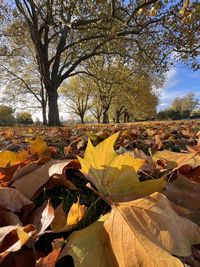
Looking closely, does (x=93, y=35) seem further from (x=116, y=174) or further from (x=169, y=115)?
(x=169, y=115)

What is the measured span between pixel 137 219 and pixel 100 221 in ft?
0.36

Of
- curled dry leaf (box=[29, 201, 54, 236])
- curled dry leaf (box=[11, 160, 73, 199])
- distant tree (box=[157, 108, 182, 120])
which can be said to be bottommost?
distant tree (box=[157, 108, 182, 120])

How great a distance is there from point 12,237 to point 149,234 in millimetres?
285

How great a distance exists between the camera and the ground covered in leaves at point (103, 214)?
0.54 metres

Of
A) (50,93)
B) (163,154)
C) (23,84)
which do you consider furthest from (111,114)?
(163,154)

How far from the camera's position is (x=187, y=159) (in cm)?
106

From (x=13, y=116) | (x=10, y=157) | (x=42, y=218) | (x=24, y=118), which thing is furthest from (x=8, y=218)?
(x=13, y=116)

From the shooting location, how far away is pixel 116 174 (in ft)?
2.48

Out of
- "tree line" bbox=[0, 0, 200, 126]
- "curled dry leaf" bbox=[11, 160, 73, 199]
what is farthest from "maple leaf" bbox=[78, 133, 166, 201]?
"tree line" bbox=[0, 0, 200, 126]

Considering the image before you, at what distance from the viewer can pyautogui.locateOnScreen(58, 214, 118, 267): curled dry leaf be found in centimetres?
54

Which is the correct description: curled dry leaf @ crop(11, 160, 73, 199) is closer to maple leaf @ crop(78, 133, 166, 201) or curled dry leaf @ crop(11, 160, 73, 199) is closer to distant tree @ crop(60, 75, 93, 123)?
maple leaf @ crop(78, 133, 166, 201)

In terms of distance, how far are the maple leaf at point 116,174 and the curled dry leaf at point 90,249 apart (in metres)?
0.15

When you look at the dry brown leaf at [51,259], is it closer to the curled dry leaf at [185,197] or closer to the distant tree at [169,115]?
the curled dry leaf at [185,197]

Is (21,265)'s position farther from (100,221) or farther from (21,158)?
(21,158)
